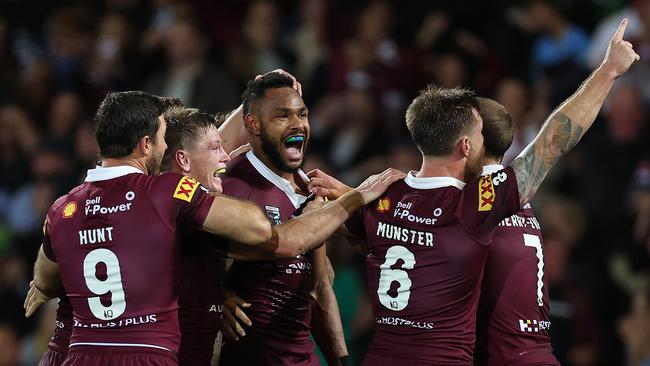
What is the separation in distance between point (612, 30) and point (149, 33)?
5.21 m

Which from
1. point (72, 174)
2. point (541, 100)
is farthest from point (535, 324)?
point (72, 174)

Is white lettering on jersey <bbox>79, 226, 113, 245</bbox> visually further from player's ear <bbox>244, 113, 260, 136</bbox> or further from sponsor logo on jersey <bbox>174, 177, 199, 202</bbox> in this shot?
player's ear <bbox>244, 113, 260, 136</bbox>

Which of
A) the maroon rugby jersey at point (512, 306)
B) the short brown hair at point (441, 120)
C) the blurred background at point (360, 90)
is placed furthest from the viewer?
the blurred background at point (360, 90)

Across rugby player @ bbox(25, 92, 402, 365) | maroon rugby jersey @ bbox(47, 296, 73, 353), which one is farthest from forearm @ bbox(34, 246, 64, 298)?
rugby player @ bbox(25, 92, 402, 365)

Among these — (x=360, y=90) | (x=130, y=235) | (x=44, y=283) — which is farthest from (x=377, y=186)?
(x=360, y=90)

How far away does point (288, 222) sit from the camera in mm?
6375

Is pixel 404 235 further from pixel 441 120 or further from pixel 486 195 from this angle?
pixel 441 120

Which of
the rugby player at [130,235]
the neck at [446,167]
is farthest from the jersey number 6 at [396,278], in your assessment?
the rugby player at [130,235]

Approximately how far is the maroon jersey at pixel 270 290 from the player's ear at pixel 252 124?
0.15 metres

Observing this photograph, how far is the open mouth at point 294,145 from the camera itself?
6.80 m

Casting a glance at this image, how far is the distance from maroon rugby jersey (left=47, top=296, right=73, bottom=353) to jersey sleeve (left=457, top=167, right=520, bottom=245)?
2227 mm

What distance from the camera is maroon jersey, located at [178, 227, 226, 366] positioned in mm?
6523

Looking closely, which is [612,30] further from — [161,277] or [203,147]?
[161,277]

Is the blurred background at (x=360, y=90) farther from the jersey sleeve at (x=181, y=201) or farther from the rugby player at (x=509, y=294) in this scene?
the jersey sleeve at (x=181, y=201)
